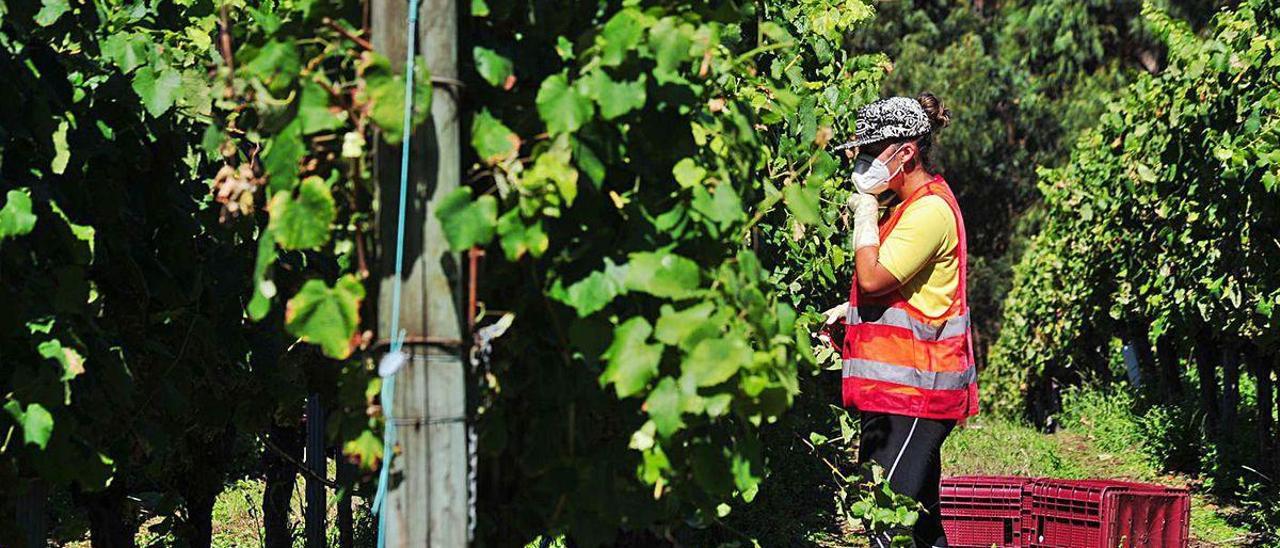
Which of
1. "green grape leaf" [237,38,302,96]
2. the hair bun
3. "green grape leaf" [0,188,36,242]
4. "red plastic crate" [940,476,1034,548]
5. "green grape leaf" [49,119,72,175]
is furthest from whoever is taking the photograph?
"red plastic crate" [940,476,1034,548]

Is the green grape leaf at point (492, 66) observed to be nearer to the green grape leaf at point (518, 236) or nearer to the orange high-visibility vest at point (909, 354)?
the green grape leaf at point (518, 236)

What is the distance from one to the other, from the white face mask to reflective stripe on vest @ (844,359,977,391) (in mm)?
491

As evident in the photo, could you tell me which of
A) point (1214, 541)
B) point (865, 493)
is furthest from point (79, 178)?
point (1214, 541)

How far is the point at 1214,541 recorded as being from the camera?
9188mm

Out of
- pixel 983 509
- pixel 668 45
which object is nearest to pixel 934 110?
pixel 668 45

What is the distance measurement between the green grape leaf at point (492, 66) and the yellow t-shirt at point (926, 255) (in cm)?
195

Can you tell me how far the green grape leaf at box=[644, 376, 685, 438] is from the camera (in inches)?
98.5

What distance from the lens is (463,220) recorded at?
94.7 inches

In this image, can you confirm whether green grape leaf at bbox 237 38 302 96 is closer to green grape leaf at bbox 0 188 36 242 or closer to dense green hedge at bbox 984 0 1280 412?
green grape leaf at bbox 0 188 36 242

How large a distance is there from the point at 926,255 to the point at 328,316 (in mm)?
2306

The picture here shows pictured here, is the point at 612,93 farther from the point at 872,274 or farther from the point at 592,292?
the point at 872,274

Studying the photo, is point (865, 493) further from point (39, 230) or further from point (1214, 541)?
point (1214, 541)

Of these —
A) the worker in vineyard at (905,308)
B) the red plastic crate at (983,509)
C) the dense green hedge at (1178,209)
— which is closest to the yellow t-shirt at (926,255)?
the worker in vineyard at (905,308)

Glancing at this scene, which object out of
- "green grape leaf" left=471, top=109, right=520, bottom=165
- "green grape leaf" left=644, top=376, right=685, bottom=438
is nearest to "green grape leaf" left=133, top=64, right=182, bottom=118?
"green grape leaf" left=471, top=109, right=520, bottom=165
